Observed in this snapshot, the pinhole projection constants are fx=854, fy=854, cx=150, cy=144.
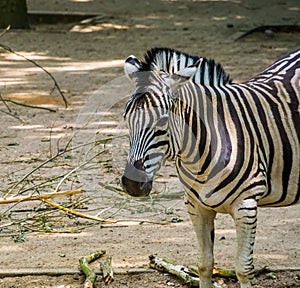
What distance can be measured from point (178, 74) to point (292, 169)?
1.01m

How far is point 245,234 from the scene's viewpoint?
489cm

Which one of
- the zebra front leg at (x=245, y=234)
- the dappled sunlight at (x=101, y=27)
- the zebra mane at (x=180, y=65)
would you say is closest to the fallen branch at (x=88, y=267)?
the zebra front leg at (x=245, y=234)

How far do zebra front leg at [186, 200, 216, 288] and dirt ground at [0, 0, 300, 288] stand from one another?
1.24ft

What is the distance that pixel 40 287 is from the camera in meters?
5.62

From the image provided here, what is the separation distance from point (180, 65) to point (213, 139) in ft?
1.54

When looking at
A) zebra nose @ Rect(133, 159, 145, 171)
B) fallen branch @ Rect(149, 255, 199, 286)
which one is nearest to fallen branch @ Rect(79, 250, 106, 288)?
fallen branch @ Rect(149, 255, 199, 286)

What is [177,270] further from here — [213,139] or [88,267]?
[213,139]

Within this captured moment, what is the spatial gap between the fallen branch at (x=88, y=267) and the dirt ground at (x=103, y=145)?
7cm

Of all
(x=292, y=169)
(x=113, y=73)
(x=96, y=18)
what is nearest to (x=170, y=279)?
(x=292, y=169)

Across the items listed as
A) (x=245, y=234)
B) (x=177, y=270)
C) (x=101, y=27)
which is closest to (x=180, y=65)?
(x=245, y=234)

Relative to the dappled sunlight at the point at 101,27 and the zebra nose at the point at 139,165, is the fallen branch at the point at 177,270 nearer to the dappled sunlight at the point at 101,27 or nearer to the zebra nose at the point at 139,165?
the zebra nose at the point at 139,165

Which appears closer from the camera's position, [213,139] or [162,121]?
[162,121]

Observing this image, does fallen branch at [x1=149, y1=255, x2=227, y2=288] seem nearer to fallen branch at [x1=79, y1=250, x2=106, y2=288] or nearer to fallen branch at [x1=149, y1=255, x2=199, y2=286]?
fallen branch at [x1=149, y1=255, x2=199, y2=286]

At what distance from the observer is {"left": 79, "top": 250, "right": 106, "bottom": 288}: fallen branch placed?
5559 mm
